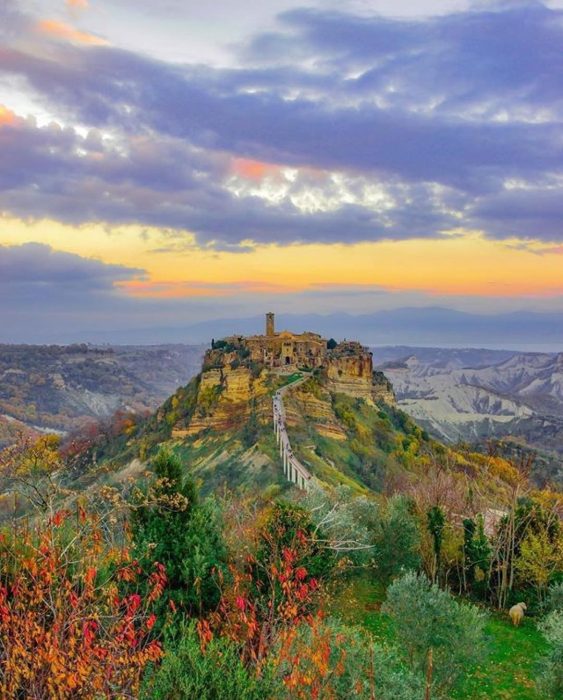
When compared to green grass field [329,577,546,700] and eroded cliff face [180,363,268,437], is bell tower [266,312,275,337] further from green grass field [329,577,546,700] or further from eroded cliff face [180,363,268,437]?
green grass field [329,577,546,700]

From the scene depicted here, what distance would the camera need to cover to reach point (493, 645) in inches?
842

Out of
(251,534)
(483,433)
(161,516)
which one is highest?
(161,516)

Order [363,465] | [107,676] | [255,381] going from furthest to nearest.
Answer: [255,381] < [363,465] < [107,676]

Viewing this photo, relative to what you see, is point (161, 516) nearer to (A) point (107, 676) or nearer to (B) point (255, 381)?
(A) point (107, 676)

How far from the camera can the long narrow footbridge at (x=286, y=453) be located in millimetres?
48000

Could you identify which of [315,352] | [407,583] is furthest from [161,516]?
→ [315,352]

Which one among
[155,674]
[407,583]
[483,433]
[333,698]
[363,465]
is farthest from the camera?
[483,433]

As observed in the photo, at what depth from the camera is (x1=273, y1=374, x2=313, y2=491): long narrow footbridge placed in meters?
48.0

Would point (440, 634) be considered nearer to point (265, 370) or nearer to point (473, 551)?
point (473, 551)

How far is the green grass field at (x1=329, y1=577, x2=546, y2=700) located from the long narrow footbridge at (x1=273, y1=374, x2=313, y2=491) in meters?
14.3

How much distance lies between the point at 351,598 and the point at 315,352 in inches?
2612

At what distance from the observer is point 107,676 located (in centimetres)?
991

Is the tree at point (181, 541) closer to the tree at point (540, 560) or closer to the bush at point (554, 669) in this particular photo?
the bush at point (554, 669)

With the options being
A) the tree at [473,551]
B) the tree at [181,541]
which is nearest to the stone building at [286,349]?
the tree at [473,551]
